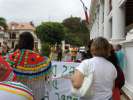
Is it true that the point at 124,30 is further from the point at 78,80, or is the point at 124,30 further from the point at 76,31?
the point at 76,31

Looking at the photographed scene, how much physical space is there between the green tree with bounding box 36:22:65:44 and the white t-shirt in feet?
354

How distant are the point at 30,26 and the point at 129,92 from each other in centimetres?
15034

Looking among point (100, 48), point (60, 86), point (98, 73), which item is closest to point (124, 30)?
point (60, 86)

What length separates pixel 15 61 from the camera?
686 cm

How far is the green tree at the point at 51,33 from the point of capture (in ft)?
379

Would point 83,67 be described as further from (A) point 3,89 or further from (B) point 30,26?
(B) point 30,26

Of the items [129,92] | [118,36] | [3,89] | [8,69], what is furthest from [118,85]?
[118,36]

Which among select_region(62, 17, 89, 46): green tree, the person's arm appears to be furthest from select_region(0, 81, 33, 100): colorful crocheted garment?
select_region(62, 17, 89, 46): green tree

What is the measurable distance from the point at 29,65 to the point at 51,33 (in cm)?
11281

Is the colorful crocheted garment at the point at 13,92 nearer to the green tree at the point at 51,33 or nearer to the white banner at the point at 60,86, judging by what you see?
the white banner at the point at 60,86

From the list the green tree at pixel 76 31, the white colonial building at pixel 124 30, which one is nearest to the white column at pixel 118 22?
the white colonial building at pixel 124 30

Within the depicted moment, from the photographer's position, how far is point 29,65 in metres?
6.90

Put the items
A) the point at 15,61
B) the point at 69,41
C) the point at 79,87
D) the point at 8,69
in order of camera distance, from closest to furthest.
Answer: the point at 8,69 < the point at 79,87 < the point at 15,61 < the point at 69,41

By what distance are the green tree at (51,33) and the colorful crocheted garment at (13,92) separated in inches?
4327
